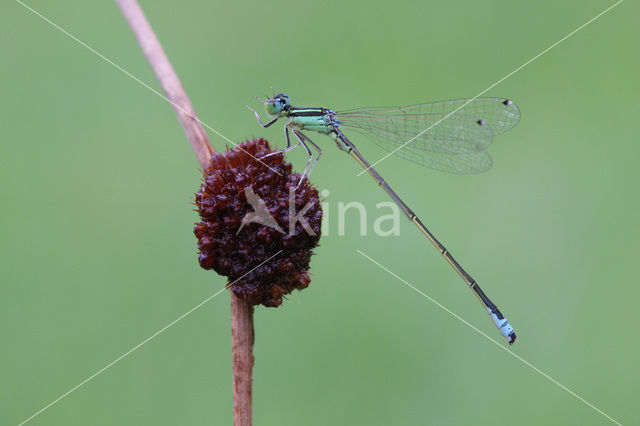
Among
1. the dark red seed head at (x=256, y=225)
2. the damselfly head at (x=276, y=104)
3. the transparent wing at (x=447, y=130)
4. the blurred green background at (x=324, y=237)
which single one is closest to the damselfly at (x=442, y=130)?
the transparent wing at (x=447, y=130)

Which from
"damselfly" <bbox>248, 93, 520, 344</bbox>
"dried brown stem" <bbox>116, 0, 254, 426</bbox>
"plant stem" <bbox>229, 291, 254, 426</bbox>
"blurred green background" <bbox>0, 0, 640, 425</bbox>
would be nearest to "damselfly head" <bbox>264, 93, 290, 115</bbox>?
"damselfly" <bbox>248, 93, 520, 344</bbox>

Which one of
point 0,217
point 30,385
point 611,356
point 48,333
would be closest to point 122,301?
point 48,333

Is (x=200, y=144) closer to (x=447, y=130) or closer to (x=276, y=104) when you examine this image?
(x=276, y=104)

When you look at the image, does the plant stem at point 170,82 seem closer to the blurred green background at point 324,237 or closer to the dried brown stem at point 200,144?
the dried brown stem at point 200,144

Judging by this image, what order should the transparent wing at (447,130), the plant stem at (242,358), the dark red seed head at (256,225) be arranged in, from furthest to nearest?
1. the transparent wing at (447,130)
2. the dark red seed head at (256,225)
3. the plant stem at (242,358)

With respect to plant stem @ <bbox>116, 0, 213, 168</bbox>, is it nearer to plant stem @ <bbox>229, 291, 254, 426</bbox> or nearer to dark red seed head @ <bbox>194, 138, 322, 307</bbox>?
dark red seed head @ <bbox>194, 138, 322, 307</bbox>
